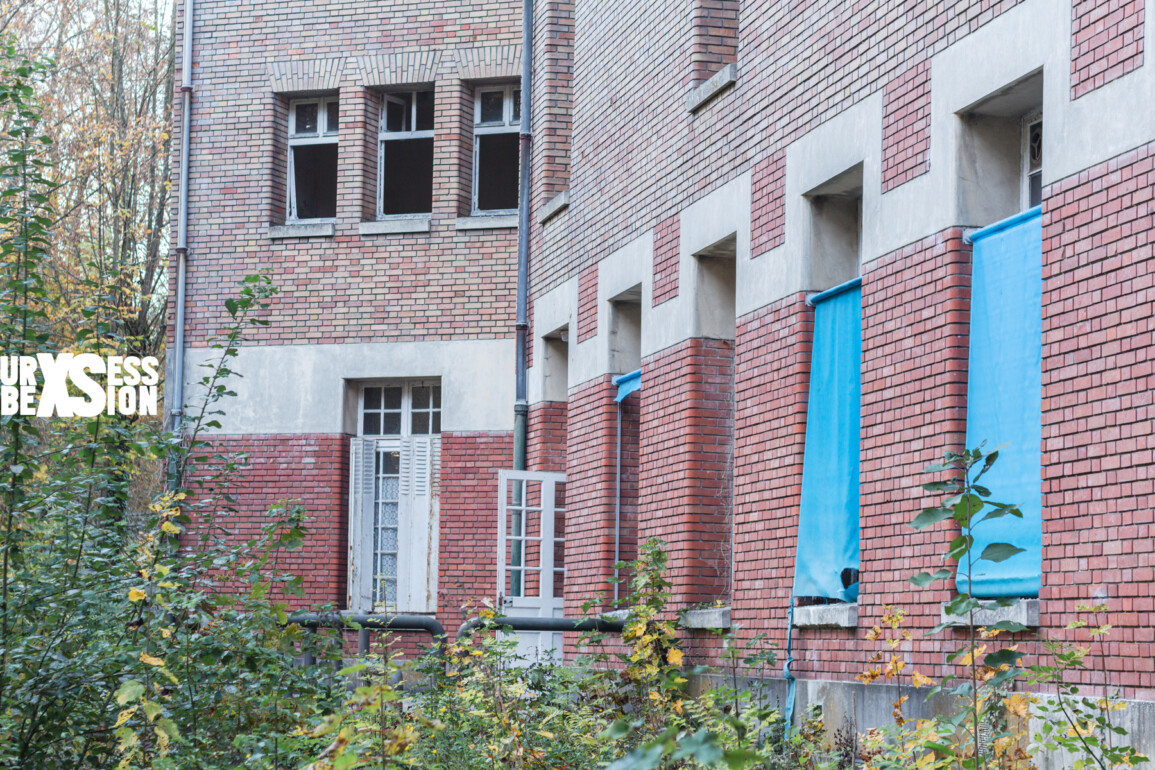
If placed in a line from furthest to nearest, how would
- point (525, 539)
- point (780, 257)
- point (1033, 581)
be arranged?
point (525, 539) < point (780, 257) < point (1033, 581)

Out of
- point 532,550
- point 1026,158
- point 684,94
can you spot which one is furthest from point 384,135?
point 1026,158

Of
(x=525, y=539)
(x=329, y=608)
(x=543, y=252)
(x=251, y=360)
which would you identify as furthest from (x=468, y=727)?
(x=251, y=360)

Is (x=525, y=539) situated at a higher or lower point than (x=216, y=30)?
lower

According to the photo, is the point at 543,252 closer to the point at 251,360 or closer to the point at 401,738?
the point at 251,360

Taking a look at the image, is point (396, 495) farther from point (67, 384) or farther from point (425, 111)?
point (67, 384)

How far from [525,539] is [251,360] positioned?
5.08m

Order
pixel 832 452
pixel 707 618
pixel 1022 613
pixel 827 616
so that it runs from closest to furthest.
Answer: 1. pixel 1022 613
2. pixel 827 616
3. pixel 832 452
4. pixel 707 618

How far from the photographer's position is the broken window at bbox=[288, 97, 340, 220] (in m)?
18.2

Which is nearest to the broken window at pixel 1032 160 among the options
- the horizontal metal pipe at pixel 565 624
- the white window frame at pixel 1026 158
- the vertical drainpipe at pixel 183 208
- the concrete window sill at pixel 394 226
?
the white window frame at pixel 1026 158

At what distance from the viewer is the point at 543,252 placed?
16016 millimetres

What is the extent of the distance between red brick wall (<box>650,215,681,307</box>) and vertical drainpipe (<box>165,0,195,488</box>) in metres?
7.35

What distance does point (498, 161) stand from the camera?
17547 millimetres

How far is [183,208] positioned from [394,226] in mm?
2924

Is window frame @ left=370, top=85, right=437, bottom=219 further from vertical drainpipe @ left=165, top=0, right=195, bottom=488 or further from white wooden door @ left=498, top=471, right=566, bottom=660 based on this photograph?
white wooden door @ left=498, top=471, right=566, bottom=660
